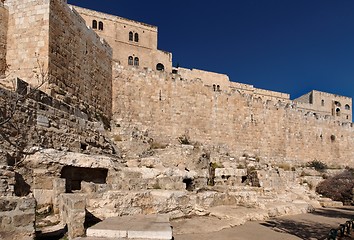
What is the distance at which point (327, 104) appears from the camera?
42.3 m

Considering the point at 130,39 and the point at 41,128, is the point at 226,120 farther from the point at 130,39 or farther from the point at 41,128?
the point at 130,39

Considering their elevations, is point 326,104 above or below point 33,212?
above

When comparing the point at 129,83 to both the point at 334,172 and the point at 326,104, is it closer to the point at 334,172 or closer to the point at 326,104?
the point at 334,172

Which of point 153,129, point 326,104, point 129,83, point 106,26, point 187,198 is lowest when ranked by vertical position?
point 187,198

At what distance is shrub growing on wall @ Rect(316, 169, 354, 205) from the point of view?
54.6 feet

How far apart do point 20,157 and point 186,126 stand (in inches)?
475

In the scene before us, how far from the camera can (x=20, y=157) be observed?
6.27 metres

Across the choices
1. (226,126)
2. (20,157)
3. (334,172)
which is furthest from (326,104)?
(20,157)

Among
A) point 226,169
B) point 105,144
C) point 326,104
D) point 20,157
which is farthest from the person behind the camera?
point 326,104

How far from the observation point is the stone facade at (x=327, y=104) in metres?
40.7

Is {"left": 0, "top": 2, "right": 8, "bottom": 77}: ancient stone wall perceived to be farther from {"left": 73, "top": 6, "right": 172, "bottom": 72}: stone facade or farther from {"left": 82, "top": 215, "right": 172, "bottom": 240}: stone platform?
{"left": 73, "top": 6, "right": 172, "bottom": 72}: stone facade

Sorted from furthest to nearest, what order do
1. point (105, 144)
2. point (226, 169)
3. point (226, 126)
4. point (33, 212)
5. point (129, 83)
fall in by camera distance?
point (226, 126) → point (129, 83) → point (226, 169) → point (105, 144) → point (33, 212)

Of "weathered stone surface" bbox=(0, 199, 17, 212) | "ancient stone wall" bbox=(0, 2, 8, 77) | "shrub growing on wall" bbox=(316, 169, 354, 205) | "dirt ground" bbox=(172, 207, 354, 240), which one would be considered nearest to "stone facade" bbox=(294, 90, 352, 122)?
"shrub growing on wall" bbox=(316, 169, 354, 205)

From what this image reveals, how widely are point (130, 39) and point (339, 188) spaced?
22040 mm
